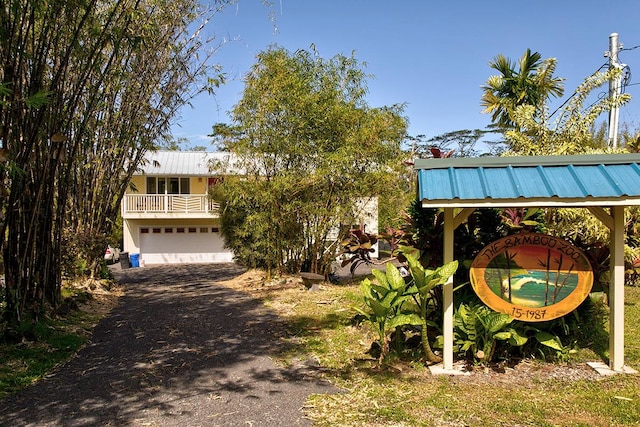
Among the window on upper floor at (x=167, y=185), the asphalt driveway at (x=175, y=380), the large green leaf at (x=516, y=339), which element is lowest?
the asphalt driveway at (x=175, y=380)

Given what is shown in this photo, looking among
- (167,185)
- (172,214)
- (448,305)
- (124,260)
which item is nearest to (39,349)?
(448,305)

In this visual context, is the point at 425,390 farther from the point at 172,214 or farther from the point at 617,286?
the point at 172,214

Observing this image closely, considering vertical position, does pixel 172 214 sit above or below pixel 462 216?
below

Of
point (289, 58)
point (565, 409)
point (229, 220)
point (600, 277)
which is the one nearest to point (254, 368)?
point (565, 409)

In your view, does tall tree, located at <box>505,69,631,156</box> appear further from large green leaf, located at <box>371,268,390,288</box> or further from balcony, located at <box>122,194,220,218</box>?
balcony, located at <box>122,194,220,218</box>

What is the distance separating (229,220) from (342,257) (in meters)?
4.83

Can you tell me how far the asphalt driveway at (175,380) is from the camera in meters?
3.48

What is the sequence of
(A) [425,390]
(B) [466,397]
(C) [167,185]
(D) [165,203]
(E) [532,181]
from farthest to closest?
1. (C) [167,185]
2. (D) [165,203]
3. (E) [532,181]
4. (A) [425,390]
5. (B) [466,397]

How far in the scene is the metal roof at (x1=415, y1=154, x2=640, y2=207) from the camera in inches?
155

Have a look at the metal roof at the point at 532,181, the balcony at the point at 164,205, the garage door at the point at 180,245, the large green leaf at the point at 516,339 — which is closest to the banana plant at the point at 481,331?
the large green leaf at the point at 516,339

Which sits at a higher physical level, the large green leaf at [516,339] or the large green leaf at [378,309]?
the large green leaf at [378,309]

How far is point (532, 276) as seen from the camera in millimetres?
4418

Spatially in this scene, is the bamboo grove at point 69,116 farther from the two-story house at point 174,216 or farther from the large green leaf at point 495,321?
the two-story house at point 174,216

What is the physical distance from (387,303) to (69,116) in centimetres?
479
